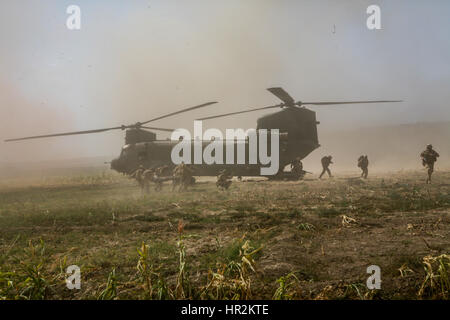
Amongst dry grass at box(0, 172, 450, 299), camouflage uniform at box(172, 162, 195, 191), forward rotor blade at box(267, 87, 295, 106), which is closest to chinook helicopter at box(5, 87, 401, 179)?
forward rotor blade at box(267, 87, 295, 106)

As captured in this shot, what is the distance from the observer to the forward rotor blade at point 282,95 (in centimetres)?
1681

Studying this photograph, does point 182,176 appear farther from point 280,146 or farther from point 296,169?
point 296,169

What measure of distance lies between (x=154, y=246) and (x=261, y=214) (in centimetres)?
367

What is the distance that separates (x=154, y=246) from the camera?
573 cm

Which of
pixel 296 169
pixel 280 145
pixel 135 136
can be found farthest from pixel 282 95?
pixel 135 136

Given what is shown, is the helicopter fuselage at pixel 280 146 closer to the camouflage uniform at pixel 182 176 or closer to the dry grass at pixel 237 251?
the camouflage uniform at pixel 182 176

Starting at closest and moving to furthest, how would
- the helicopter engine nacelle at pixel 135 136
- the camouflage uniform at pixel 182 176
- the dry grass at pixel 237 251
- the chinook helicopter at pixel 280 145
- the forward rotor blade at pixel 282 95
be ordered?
1. the dry grass at pixel 237 251
2. the camouflage uniform at pixel 182 176
3. the forward rotor blade at pixel 282 95
4. the chinook helicopter at pixel 280 145
5. the helicopter engine nacelle at pixel 135 136

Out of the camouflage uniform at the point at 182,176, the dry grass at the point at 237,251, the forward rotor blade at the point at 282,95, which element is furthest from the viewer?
the forward rotor blade at the point at 282,95

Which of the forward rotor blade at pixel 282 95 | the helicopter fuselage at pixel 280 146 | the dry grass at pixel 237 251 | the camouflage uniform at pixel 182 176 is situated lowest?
the dry grass at pixel 237 251

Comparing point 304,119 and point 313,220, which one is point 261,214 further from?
point 304,119

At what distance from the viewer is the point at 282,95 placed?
17.8 metres

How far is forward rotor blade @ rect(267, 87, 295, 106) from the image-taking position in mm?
16812

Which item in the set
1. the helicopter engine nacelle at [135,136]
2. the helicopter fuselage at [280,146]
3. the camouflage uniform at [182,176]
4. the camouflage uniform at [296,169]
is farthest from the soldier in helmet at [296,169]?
the helicopter engine nacelle at [135,136]

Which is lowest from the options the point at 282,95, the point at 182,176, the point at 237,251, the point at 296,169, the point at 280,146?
the point at 237,251
